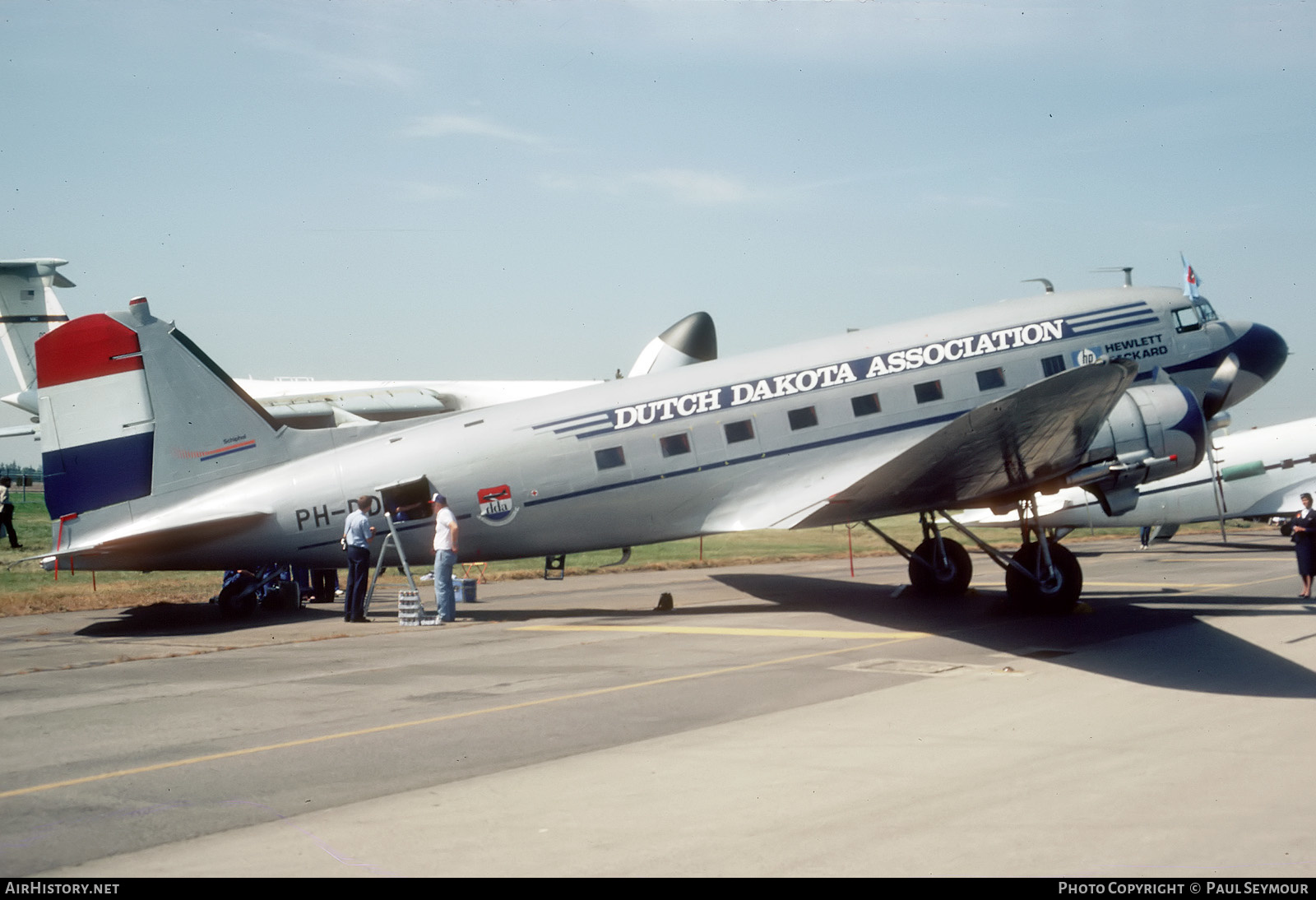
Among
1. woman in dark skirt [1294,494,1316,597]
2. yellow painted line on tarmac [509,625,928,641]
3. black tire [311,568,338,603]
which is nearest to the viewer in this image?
yellow painted line on tarmac [509,625,928,641]

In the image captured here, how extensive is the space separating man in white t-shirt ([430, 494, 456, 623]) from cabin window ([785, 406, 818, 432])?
18.4 ft

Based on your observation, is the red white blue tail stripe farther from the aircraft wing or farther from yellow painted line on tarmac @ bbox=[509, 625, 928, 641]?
the aircraft wing

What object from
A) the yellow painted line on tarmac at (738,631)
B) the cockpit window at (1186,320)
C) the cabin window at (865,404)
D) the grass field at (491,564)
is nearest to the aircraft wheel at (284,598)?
the grass field at (491,564)

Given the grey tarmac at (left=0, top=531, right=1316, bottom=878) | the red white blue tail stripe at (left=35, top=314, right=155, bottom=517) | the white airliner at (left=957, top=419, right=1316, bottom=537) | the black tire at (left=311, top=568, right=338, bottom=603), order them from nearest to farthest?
the grey tarmac at (left=0, top=531, right=1316, bottom=878) < the red white blue tail stripe at (left=35, top=314, right=155, bottom=517) < the black tire at (left=311, top=568, right=338, bottom=603) < the white airliner at (left=957, top=419, right=1316, bottom=537)

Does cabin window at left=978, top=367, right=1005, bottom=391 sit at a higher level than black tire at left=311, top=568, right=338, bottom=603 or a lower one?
higher

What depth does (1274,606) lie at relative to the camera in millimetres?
17203

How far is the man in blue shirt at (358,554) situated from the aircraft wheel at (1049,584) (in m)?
10.1

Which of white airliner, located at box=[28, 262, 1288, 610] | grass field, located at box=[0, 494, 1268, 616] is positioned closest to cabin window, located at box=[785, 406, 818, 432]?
white airliner, located at box=[28, 262, 1288, 610]

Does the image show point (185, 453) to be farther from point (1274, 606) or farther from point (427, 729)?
point (1274, 606)

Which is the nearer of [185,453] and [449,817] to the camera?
[449,817]

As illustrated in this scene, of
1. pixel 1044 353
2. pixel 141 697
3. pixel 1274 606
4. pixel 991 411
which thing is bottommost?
pixel 1274 606

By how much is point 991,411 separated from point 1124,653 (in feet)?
10.5

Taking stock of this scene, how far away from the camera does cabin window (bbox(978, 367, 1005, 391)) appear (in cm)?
1698
